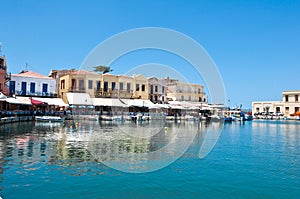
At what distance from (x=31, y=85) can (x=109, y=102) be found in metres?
11.0

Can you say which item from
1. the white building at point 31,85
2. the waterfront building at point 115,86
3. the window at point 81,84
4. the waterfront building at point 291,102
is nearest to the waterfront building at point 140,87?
the waterfront building at point 115,86

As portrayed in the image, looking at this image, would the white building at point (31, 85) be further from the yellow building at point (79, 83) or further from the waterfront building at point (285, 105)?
the waterfront building at point (285, 105)

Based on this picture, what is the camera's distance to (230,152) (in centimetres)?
1552

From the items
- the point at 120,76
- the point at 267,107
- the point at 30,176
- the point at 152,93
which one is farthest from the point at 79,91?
the point at 267,107

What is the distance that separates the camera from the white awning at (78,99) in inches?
1561

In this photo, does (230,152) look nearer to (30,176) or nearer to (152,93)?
(30,176)

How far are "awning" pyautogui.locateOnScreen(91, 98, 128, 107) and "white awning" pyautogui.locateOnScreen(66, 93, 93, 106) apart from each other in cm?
86

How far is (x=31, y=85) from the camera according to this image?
39.0 metres

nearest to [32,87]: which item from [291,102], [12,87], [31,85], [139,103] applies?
[31,85]

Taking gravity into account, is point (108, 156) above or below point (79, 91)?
below

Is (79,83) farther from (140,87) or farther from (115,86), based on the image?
(140,87)

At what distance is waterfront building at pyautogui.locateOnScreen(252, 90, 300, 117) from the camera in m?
79.8

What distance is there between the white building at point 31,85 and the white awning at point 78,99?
9.20 feet

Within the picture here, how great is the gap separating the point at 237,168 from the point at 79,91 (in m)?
33.5
